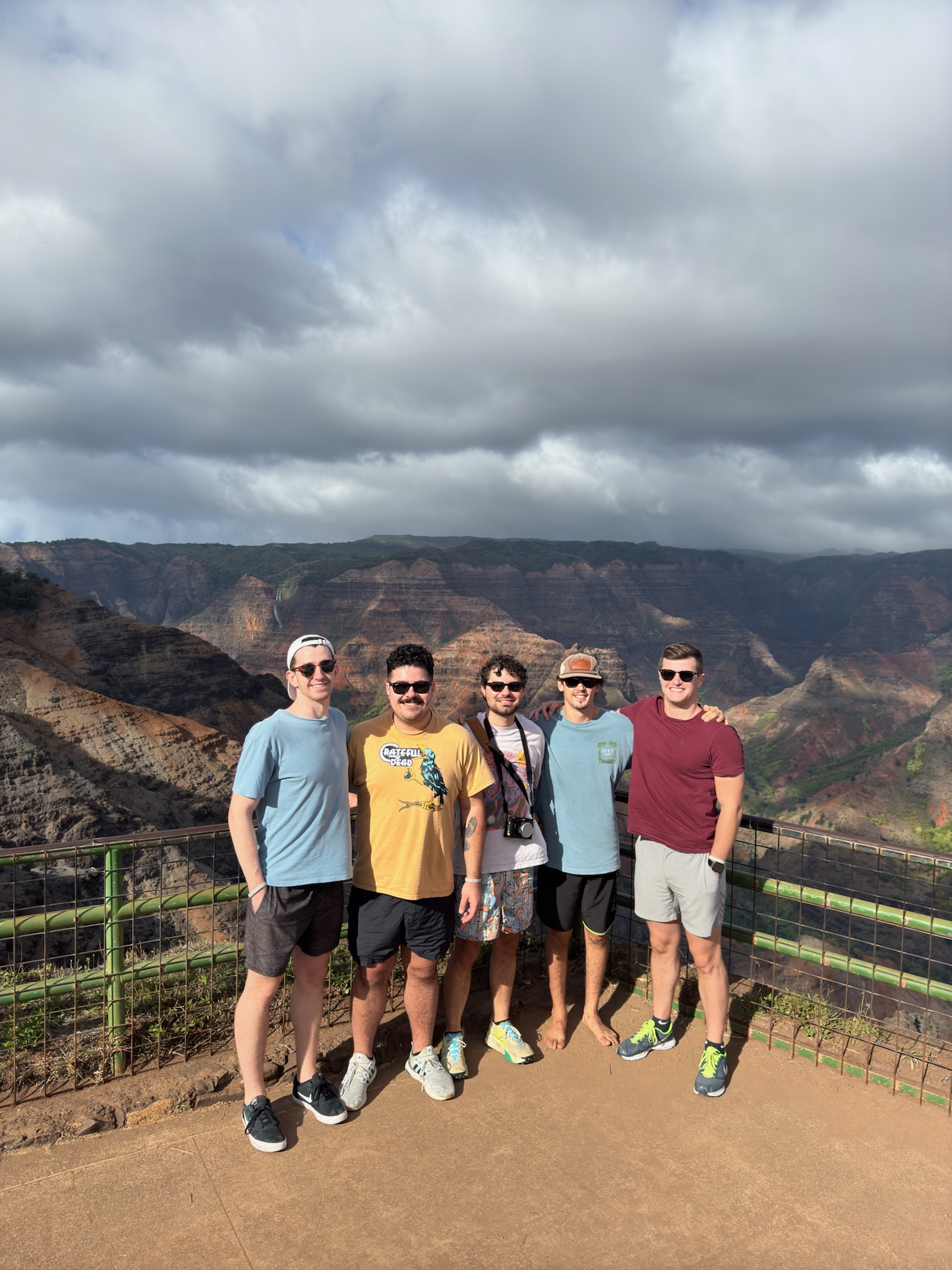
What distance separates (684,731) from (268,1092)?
2.82 metres

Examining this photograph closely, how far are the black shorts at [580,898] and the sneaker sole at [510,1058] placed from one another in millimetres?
693

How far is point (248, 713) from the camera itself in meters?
40.8

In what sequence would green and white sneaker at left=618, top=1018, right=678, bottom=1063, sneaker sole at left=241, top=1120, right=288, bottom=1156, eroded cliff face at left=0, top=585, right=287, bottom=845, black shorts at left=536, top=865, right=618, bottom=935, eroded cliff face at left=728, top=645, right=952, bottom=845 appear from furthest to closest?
eroded cliff face at left=728, top=645, right=952, bottom=845, eroded cliff face at left=0, top=585, right=287, bottom=845, black shorts at left=536, top=865, right=618, bottom=935, green and white sneaker at left=618, top=1018, right=678, bottom=1063, sneaker sole at left=241, top=1120, right=288, bottom=1156

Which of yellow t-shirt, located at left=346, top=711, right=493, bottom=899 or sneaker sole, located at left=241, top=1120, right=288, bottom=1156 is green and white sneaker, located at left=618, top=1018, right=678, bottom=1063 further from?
sneaker sole, located at left=241, top=1120, right=288, bottom=1156

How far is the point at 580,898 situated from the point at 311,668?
2144 millimetres

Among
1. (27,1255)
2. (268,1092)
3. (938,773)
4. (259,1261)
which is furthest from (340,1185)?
(938,773)

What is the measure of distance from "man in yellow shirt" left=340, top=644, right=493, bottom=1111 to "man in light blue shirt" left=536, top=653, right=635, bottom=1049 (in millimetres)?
640

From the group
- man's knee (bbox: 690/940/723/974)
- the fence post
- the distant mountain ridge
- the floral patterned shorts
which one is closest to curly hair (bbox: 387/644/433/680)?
the floral patterned shorts

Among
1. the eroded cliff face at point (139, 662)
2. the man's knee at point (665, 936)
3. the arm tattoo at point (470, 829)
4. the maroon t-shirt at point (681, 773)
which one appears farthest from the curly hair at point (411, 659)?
the eroded cliff face at point (139, 662)

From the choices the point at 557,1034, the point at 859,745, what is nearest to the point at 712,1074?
the point at 557,1034

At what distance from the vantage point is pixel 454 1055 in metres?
4.19

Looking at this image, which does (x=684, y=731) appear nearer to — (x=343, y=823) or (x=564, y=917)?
(x=564, y=917)

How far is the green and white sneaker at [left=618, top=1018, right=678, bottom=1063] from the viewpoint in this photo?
4.39m

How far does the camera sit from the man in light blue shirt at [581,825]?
444 cm
